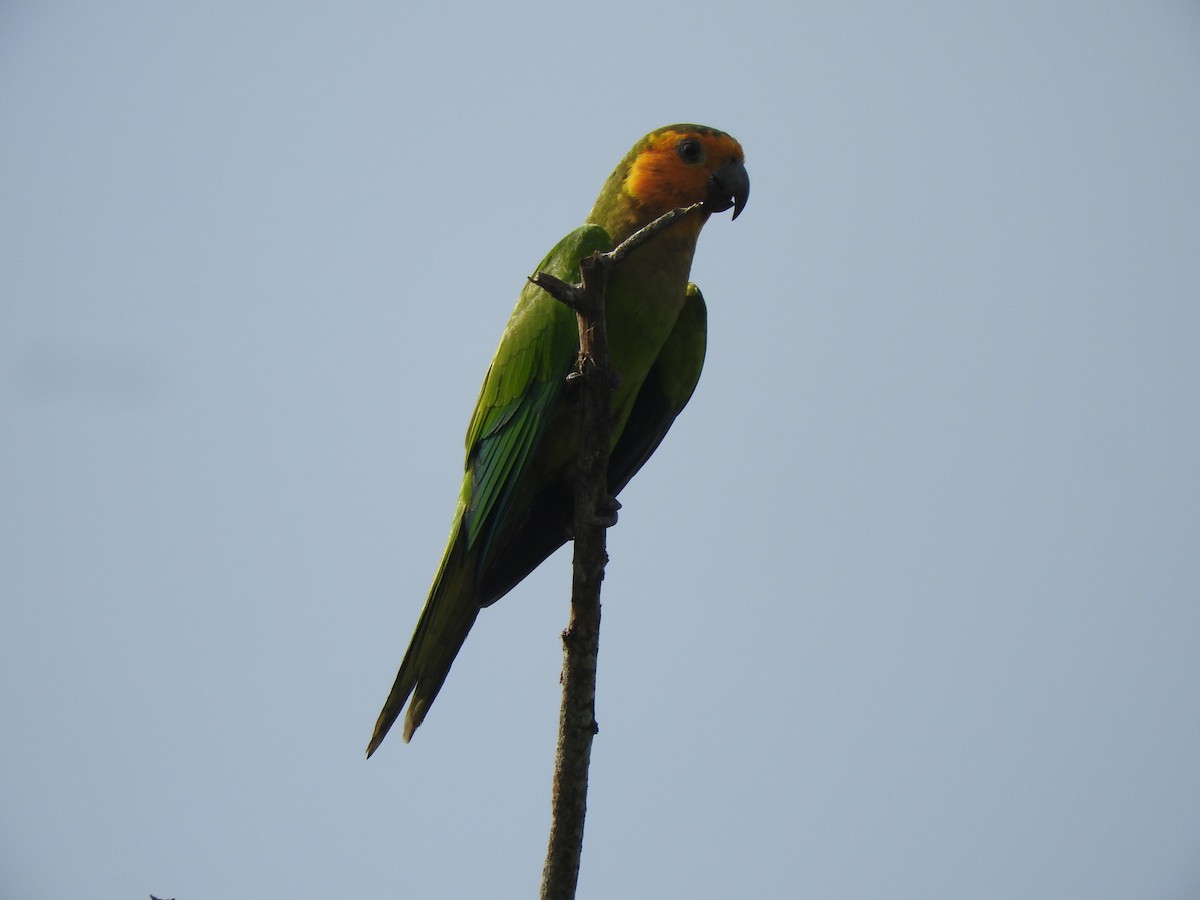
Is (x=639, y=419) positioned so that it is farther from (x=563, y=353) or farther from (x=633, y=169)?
(x=633, y=169)

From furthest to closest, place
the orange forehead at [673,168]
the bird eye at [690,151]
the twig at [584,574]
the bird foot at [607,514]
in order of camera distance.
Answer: the bird eye at [690,151]
the orange forehead at [673,168]
the bird foot at [607,514]
the twig at [584,574]

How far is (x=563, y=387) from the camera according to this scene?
4680 mm

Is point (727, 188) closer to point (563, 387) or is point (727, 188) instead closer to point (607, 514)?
point (563, 387)

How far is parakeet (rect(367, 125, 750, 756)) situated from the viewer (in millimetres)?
4711

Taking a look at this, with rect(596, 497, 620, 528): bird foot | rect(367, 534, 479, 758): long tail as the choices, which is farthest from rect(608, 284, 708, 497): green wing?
rect(596, 497, 620, 528): bird foot

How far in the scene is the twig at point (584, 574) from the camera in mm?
3609

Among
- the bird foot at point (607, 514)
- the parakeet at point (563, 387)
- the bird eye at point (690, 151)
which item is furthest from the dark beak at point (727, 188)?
the bird foot at point (607, 514)

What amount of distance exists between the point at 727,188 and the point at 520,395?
1836 millimetres

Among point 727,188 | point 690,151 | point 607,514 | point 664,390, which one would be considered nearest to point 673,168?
point 690,151

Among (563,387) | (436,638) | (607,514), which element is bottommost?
(436,638)

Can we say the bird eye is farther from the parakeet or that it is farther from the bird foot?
the bird foot

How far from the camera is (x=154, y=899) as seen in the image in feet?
7.58

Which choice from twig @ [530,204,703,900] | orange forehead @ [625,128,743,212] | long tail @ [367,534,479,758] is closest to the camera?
twig @ [530,204,703,900]

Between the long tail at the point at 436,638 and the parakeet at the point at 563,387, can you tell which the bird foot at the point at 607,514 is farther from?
the long tail at the point at 436,638
